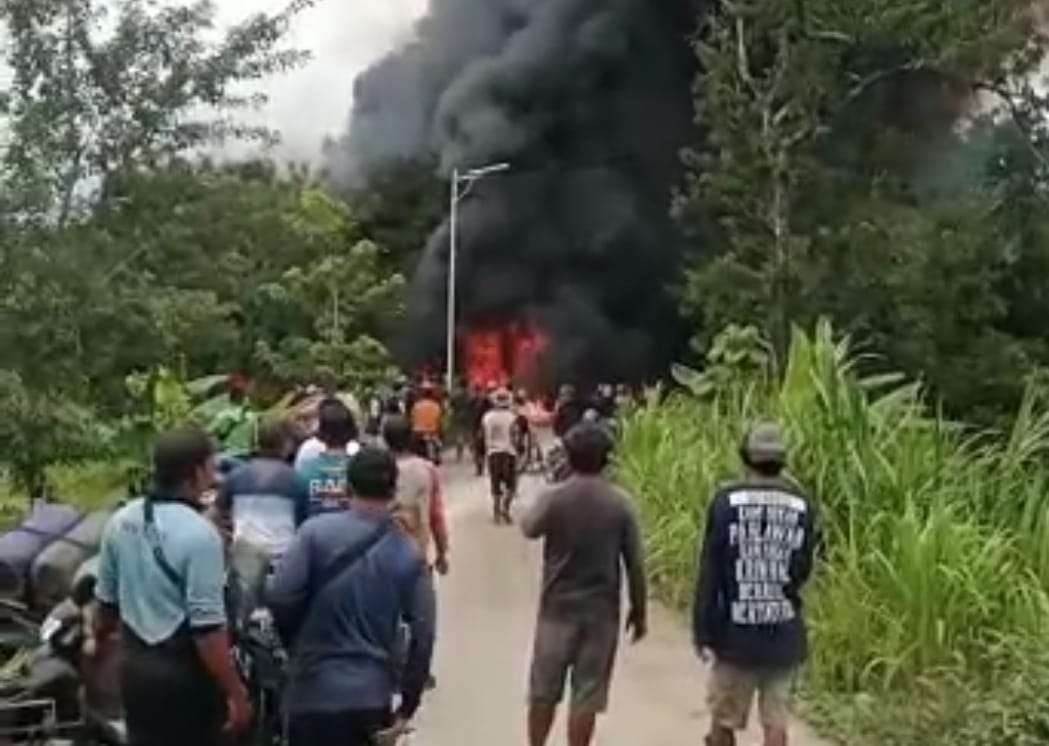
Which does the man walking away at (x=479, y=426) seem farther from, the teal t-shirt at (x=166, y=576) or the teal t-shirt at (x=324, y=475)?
the teal t-shirt at (x=166, y=576)

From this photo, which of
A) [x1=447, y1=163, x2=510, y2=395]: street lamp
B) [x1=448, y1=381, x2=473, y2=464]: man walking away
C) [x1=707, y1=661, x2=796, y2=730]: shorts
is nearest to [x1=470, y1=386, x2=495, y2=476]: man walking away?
[x1=448, y1=381, x2=473, y2=464]: man walking away

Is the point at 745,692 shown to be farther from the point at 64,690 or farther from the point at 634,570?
the point at 64,690

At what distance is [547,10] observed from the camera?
48.2 metres

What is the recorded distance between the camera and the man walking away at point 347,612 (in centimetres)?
575

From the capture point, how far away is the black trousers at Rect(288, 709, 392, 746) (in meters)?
5.75

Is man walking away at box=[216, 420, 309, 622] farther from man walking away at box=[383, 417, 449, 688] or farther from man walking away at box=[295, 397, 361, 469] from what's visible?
man walking away at box=[383, 417, 449, 688]

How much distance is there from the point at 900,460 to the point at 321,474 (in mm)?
4382

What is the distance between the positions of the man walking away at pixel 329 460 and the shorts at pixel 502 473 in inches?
448

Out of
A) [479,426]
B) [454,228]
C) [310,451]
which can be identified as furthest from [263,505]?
[454,228]

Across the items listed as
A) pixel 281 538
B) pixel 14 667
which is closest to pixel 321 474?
pixel 281 538

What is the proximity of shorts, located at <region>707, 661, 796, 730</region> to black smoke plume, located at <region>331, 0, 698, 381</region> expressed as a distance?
39666 mm

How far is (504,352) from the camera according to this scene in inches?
1955

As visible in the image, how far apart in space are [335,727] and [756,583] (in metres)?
2.08

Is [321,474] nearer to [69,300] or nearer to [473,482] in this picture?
[69,300]
